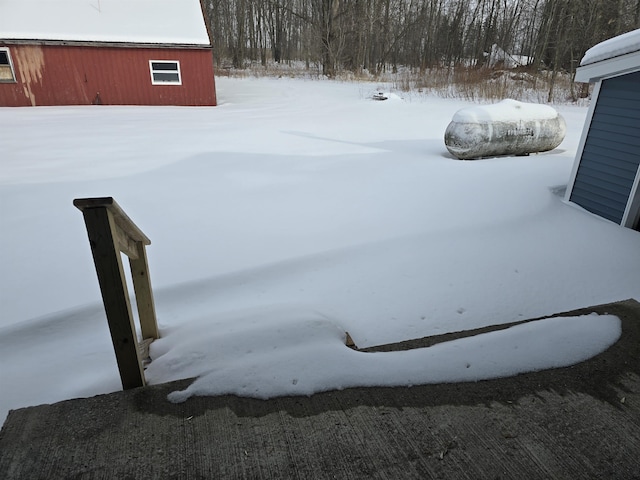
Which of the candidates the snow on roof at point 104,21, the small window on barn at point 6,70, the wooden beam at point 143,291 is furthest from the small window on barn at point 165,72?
the wooden beam at point 143,291

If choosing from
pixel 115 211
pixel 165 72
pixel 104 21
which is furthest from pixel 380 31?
pixel 115 211

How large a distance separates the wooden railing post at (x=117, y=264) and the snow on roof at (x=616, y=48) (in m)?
5.17

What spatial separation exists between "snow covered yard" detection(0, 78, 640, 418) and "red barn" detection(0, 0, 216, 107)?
6.26 m

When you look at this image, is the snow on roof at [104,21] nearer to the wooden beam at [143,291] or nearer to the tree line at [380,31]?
the tree line at [380,31]

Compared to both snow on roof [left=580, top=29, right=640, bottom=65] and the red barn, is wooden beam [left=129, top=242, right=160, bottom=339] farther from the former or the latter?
the red barn

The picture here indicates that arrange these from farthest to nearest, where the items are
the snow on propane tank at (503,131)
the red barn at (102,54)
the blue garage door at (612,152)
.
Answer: the red barn at (102,54)
the snow on propane tank at (503,131)
the blue garage door at (612,152)

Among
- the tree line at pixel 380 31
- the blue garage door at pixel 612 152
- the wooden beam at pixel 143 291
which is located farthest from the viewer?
the tree line at pixel 380 31

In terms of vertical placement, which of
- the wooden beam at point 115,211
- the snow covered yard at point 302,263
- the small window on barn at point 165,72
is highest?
the small window on barn at point 165,72

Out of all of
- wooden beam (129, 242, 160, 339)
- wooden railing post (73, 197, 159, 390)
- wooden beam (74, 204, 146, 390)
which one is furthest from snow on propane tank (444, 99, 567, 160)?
wooden beam (74, 204, 146, 390)

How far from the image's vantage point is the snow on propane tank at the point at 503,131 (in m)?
7.40

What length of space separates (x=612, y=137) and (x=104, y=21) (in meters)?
15.7

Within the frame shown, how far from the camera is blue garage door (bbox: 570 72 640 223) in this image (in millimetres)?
4766

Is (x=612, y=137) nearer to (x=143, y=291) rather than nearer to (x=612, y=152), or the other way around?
(x=612, y=152)

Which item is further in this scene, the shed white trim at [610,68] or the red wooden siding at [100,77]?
the red wooden siding at [100,77]
